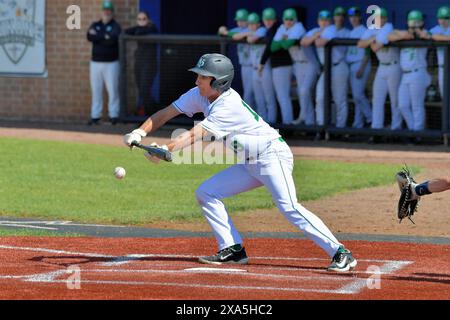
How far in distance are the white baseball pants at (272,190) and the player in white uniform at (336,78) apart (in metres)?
9.84

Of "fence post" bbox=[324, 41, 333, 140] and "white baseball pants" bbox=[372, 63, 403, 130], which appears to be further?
"fence post" bbox=[324, 41, 333, 140]

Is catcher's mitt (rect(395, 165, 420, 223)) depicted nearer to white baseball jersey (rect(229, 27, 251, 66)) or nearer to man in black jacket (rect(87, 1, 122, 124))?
white baseball jersey (rect(229, 27, 251, 66))

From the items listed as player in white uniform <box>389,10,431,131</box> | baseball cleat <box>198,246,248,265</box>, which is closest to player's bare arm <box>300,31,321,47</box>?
player in white uniform <box>389,10,431,131</box>

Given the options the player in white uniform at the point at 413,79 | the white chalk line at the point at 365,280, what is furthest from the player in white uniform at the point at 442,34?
the white chalk line at the point at 365,280

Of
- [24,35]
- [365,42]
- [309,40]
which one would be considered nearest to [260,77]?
[309,40]

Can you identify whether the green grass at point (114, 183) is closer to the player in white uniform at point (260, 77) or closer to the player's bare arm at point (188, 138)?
the player in white uniform at point (260, 77)

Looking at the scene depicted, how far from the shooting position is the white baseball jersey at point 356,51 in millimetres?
19359

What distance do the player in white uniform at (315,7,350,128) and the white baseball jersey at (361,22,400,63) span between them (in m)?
0.65

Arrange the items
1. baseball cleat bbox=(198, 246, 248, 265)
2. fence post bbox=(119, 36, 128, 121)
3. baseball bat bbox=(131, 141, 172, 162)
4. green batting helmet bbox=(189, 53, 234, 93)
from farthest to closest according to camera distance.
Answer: fence post bbox=(119, 36, 128, 121) < baseball cleat bbox=(198, 246, 248, 265) < green batting helmet bbox=(189, 53, 234, 93) < baseball bat bbox=(131, 141, 172, 162)

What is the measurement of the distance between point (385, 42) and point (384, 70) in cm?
44

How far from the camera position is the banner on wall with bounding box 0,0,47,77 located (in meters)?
23.7

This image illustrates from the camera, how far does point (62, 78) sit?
2384cm
